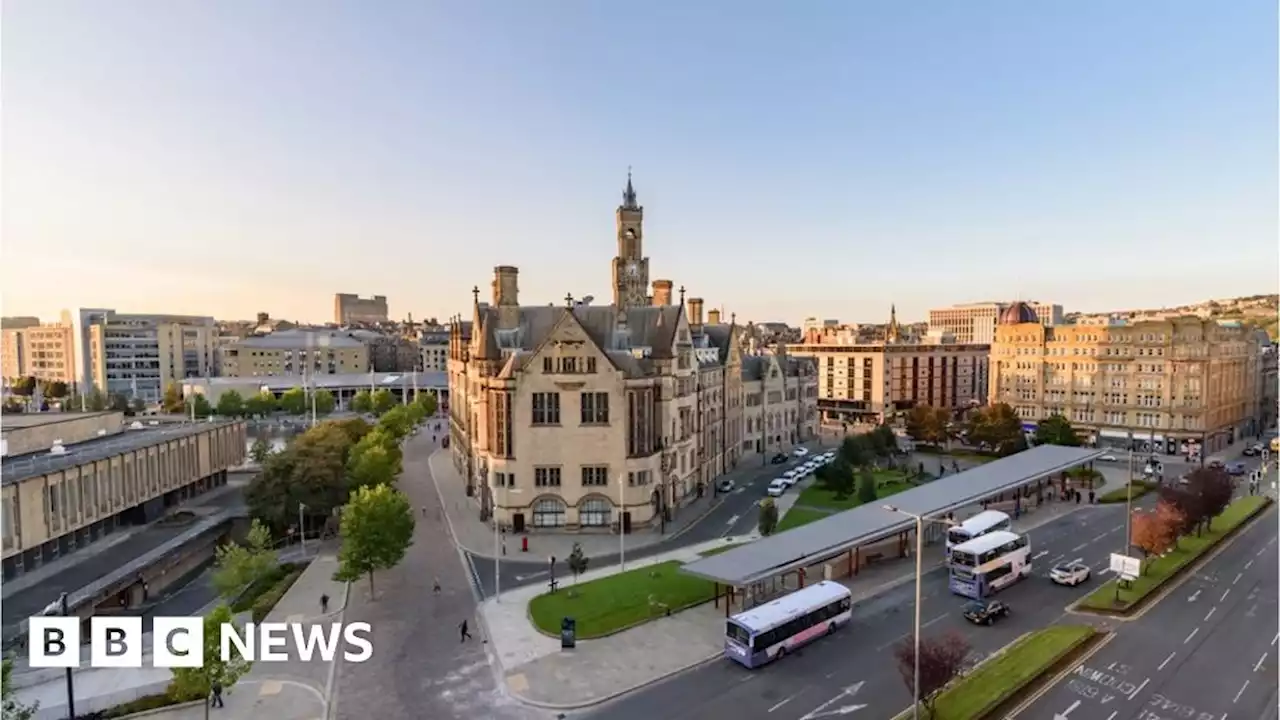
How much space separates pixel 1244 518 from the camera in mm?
63906

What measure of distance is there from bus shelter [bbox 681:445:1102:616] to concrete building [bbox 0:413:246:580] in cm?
5066

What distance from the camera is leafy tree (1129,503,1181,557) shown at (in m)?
48.8

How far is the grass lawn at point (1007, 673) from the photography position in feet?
104

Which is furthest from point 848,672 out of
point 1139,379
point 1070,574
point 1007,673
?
point 1139,379

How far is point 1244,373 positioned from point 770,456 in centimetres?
8071

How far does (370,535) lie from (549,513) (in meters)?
20.3

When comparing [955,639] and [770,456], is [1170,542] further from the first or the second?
[770,456]

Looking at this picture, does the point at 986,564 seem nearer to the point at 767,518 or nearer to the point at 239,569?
the point at 767,518

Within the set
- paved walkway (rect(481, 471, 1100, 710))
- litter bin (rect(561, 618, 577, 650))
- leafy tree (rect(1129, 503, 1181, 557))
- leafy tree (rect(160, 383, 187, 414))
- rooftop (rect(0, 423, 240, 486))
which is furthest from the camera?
leafy tree (rect(160, 383, 187, 414))

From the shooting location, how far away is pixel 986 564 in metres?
46.4

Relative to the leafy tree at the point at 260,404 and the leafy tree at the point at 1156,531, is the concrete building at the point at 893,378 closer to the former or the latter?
the leafy tree at the point at 1156,531

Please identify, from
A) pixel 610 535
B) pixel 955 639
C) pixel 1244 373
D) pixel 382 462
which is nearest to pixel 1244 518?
pixel 955 639

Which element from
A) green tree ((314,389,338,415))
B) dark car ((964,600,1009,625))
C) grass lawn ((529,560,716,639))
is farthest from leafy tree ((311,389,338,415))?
dark car ((964,600,1009,625))

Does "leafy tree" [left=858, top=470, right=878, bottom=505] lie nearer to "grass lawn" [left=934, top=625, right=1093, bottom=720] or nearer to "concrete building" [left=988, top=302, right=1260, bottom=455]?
"grass lawn" [left=934, top=625, right=1093, bottom=720]
